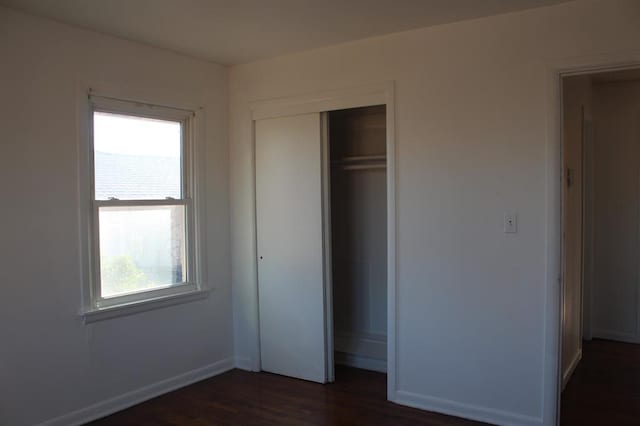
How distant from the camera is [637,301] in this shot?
482 centimetres

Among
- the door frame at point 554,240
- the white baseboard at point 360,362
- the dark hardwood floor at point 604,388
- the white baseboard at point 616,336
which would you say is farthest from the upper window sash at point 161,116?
the white baseboard at point 616,336

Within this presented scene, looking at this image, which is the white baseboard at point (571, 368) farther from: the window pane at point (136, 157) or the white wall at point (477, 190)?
the window pane at point (136, 157)

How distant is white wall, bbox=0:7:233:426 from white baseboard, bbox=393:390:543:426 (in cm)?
175

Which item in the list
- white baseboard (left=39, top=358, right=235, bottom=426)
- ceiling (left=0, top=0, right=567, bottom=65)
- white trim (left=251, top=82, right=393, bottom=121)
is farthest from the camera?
white trim (left=251, top=82, right=393, bottom=121)

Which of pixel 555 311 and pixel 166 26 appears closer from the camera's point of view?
pixel 555 311

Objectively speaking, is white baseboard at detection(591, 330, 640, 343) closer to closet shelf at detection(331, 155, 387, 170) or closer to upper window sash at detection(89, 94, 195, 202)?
closet shelf at detection(331, 155, 387, 170)

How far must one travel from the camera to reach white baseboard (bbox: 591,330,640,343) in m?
4.85

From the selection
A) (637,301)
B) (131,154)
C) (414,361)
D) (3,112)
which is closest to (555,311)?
(414,361)

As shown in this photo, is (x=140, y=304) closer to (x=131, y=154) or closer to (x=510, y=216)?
(x=131, y=154)

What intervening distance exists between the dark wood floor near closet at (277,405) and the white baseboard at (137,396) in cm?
5

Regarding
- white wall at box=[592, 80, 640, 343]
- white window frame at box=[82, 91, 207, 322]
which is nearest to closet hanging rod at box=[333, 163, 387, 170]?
white window frame at box=[82, 91, 207, 322]

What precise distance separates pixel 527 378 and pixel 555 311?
0.44 metres

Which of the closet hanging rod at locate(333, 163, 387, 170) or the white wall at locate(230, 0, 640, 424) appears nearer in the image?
the white wall at locate(230, 0, 640, 424)

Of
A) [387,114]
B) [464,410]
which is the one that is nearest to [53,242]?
[387,114]
